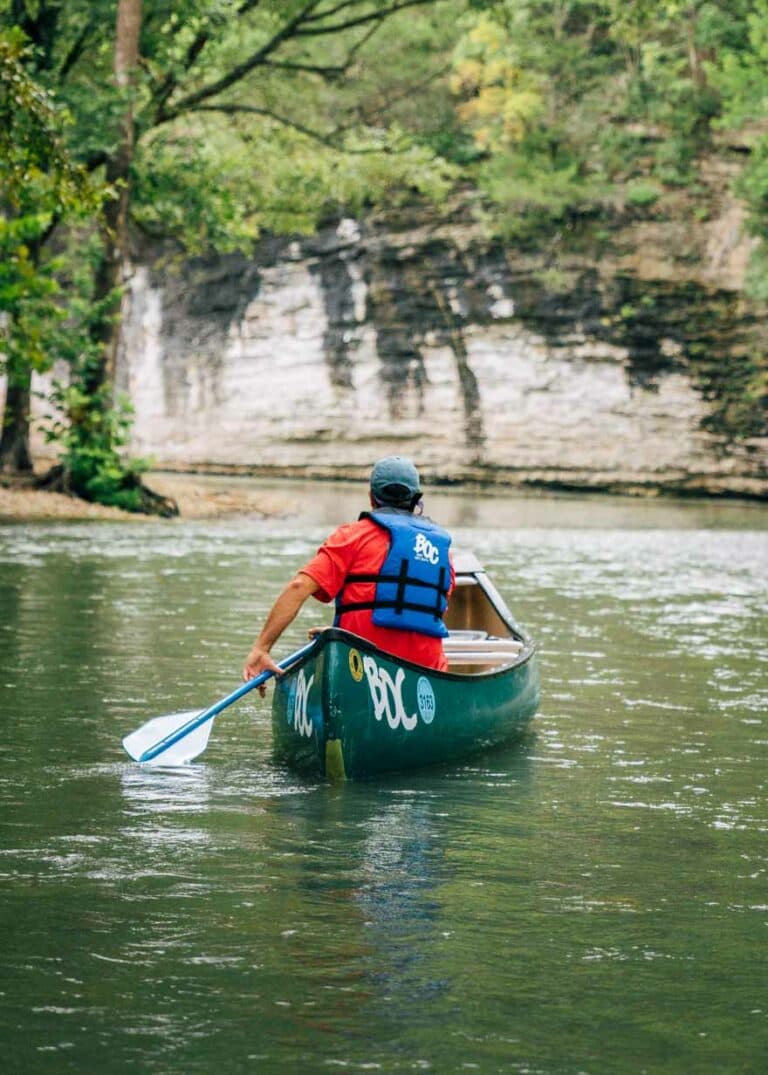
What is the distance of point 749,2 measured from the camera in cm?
4253

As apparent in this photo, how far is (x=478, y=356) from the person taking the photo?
149ft

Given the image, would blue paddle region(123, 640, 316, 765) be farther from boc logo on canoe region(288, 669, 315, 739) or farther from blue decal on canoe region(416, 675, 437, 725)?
blue decal on canoe region(416, 675, 437, 725)

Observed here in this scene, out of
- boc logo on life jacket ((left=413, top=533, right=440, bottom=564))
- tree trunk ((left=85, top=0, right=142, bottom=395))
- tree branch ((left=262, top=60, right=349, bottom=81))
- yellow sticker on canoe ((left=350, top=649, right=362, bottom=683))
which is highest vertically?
tree branch ((left=262, top=60, right=349, bottom=81))

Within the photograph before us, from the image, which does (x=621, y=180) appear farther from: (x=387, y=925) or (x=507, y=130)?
(x=387, y=925)

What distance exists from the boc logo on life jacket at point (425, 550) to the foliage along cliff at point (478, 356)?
35.7 meters

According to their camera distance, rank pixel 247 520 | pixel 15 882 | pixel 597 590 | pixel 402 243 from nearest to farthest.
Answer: pixel 15 882
pixel 597 590
pixel 247 520
pixel 402 243

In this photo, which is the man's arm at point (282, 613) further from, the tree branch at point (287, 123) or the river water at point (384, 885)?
the tree branch at point (287, 123)

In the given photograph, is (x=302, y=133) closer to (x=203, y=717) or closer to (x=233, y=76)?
(x=233, y=76)

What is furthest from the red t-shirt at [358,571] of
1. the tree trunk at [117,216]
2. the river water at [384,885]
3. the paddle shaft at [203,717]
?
the tree trunk at [117,216]

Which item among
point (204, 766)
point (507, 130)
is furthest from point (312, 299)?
point (204, 766)

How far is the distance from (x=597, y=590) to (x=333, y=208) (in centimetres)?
3105

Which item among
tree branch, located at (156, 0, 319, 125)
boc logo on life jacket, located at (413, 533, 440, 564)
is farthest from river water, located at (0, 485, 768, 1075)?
tree branch, located at (156, 0, 319, 125)

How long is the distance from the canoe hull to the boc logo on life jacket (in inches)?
22.4

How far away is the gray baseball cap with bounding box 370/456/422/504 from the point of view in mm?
7680
